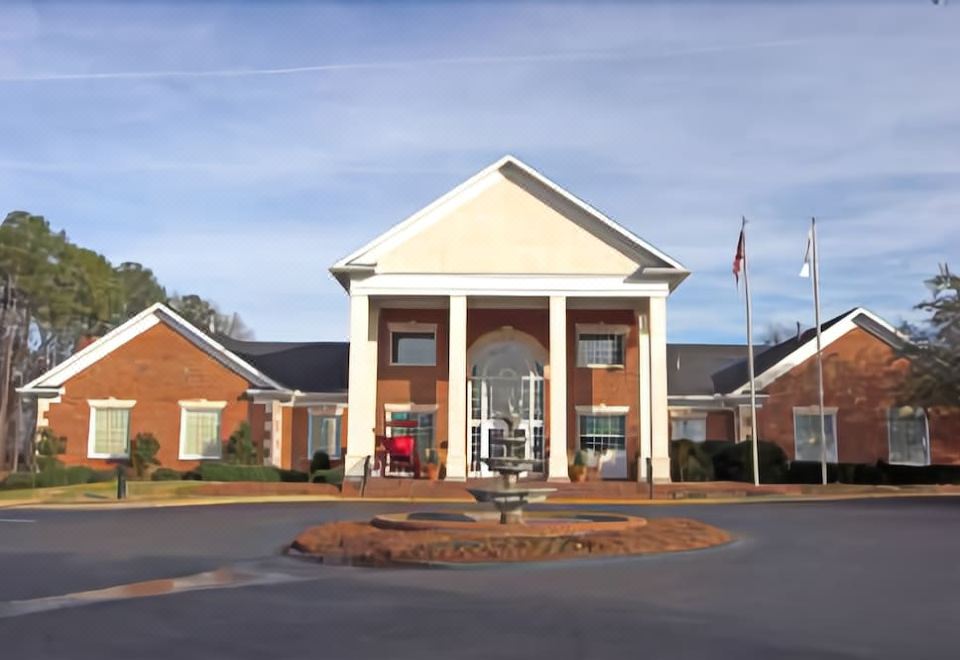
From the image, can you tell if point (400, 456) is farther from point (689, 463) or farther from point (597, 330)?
point (689, 463)

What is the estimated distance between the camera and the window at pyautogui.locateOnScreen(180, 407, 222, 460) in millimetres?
39250

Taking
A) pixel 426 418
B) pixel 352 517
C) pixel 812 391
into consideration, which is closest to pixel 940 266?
pixel 812 391

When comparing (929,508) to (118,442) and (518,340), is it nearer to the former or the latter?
(518,340)

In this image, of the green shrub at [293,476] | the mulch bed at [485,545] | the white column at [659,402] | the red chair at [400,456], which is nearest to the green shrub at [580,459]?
the white column at [659,402]

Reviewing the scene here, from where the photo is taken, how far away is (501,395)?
38250mm

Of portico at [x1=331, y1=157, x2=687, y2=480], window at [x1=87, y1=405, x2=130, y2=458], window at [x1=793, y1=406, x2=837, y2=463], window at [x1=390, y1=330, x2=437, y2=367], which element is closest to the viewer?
portico at [x1=331, y1=157, x2=687, y2=480]

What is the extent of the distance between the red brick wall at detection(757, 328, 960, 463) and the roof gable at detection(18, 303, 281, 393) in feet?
67.1

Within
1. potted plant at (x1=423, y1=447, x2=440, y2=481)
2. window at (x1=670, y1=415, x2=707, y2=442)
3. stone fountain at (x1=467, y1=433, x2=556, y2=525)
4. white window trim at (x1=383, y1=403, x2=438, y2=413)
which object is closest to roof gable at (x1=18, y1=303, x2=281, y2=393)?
white window trim at (x1=383, y1=403, x2=438, y2=413)

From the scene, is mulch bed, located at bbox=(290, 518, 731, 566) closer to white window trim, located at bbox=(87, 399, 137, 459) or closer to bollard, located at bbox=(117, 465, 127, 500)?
bollard, located at bbox=(117, 465, 127, 500)

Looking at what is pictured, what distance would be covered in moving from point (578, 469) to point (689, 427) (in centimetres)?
765

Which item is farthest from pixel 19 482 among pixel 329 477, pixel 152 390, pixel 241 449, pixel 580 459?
pixel 580 459

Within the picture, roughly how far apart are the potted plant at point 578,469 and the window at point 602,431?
7.28ft

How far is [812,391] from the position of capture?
40.0 meters

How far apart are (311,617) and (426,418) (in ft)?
93.5
